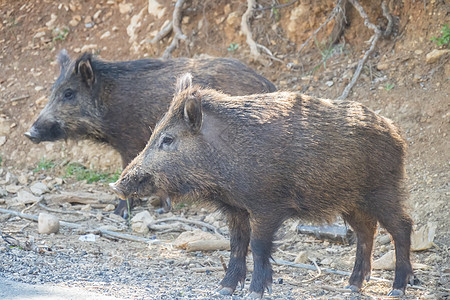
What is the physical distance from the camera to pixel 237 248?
5488 mm

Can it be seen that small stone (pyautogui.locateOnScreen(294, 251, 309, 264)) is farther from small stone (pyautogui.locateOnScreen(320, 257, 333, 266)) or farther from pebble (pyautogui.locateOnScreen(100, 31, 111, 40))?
pebble (pyautogui.locateOnScreen(100, 31, 111, 40))

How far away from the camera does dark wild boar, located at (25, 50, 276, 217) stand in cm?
796

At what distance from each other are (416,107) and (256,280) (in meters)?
3.70

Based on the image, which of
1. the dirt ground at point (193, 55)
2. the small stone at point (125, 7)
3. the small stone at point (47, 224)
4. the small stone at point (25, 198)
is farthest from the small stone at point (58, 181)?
the small stone at point (125, 7)

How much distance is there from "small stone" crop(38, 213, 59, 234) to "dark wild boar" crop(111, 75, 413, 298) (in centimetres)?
199

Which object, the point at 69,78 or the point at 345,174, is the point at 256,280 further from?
the point at 69,78

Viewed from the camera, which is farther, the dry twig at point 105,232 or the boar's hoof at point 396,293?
the dry twig at point 105,232

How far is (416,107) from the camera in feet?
25.9

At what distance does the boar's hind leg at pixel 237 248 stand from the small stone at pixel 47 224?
2.27 m

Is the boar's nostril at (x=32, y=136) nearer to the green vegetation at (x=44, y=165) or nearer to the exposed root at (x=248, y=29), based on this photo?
the green vegetation at (x=44, y=165)

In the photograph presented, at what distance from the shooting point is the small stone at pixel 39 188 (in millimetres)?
8508

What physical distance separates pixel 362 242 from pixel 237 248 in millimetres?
1122

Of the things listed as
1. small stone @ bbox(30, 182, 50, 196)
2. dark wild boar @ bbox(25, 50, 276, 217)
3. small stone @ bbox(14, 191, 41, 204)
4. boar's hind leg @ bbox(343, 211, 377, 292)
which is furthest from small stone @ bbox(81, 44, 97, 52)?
boar's hind leg @ bbox(343, 211, 377, 292)

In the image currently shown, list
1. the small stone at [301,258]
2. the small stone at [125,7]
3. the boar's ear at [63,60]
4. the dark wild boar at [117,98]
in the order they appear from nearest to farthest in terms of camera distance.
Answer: the small stone at [301,258] < the dark wild boar at [117,98] < the boar's ear at [63,60] < the small stone at [125,7]
